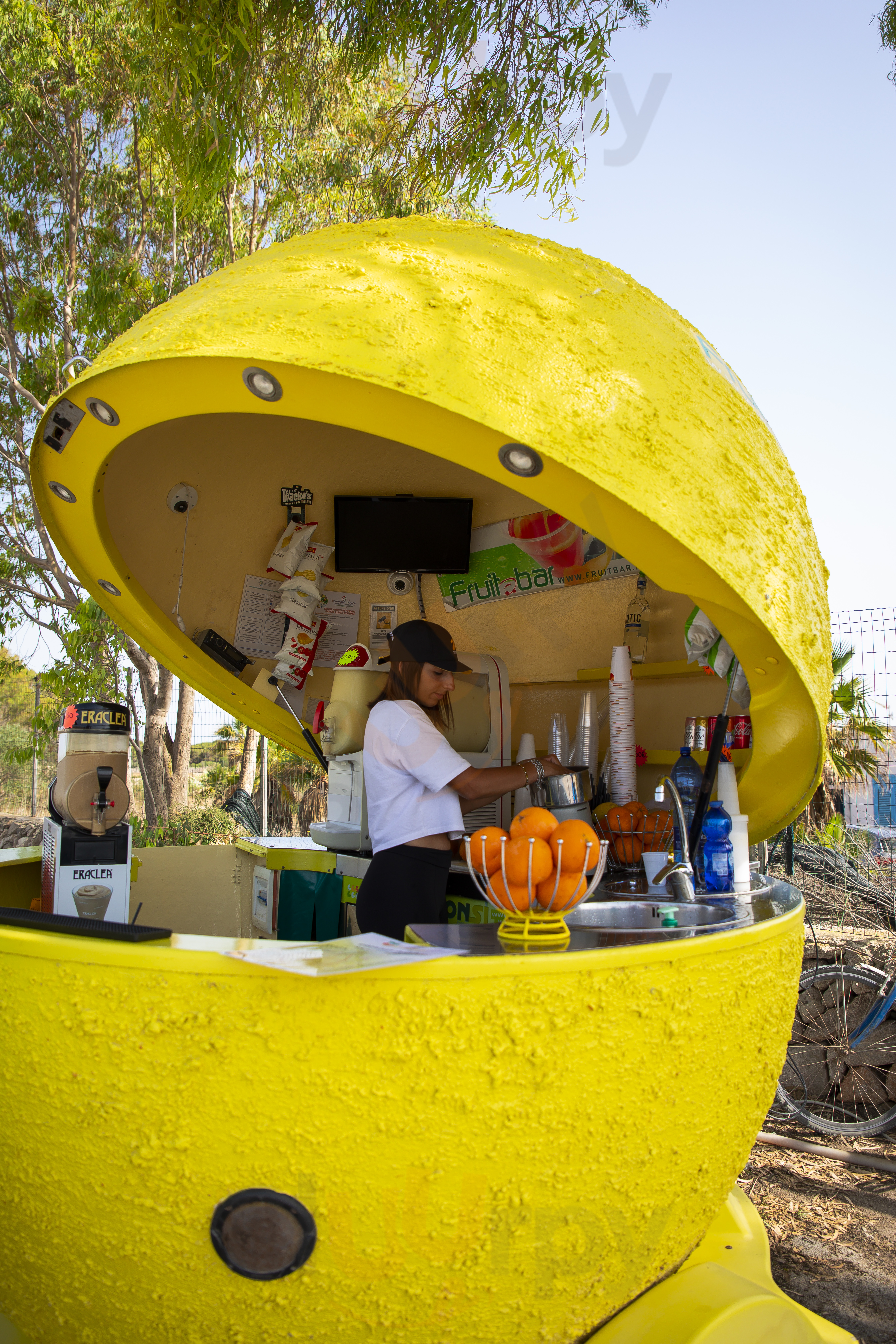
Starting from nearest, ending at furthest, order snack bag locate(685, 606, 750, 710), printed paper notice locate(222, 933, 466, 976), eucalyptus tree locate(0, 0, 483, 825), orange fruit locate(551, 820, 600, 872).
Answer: printed paper notice locate(222, 933, 466, 976) < orange fruit locate(551, 820, 600, 872) < snack bag locate(685, 606, 750, 710) < eucalyptus tree locate(0, 0, 483, 825)

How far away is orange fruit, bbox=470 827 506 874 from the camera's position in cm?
179

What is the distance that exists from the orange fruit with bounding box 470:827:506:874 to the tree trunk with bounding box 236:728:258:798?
9373 millimetres

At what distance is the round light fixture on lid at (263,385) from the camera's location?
180 centimetres

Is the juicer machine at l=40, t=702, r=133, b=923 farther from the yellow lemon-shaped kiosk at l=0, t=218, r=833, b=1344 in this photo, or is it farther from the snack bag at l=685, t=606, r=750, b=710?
the snack bag at l=685, t=606, r=750, b=710

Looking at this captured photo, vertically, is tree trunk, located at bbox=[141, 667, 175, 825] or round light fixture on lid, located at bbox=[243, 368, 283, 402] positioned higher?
round light fixture on lid, located at bbox=[243, 368, 283, 402]

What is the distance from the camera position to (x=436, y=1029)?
1578mm

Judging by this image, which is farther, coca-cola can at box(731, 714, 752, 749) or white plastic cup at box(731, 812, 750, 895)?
coca-cola can at box(731, 714, 752, 749)

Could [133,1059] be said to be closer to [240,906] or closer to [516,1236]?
[516,1236]

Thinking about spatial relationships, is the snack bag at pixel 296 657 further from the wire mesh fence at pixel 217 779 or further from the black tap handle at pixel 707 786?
the wire mesh fence at pixel 217 779

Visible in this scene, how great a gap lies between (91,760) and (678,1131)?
1670mm

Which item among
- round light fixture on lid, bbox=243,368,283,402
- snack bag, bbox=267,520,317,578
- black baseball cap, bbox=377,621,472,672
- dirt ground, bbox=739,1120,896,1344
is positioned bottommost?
dirt ground, bbox=739,1120,896,1344

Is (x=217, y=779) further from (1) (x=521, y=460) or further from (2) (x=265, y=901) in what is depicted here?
(1) (x=521, y=460)

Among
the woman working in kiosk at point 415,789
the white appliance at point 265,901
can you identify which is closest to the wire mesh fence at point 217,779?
the white appliance at point 265,901

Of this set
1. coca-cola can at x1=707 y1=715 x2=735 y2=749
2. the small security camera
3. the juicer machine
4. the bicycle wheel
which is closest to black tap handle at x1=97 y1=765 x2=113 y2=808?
the juicer machine
